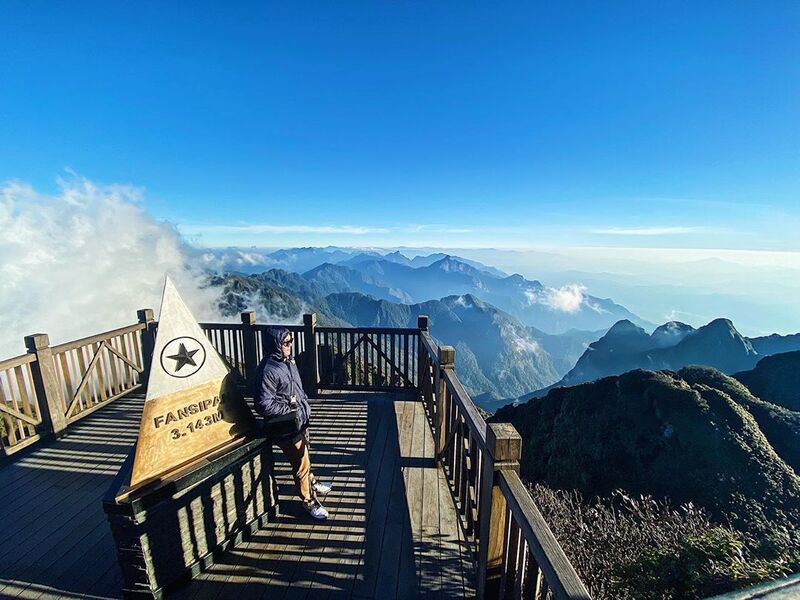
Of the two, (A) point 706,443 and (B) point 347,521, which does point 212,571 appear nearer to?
(B) point 347,521

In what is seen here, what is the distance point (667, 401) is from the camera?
2780 centimetres

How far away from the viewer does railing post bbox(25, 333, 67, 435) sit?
5176mm

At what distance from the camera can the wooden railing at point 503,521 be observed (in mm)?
1588

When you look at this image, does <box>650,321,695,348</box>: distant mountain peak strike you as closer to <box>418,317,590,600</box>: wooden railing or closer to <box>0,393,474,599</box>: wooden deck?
<box>0,393,474,599</box>: wooden deck

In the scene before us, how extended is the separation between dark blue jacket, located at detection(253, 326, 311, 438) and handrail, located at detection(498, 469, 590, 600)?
6.66 feet

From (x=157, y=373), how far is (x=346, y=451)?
2668 mm

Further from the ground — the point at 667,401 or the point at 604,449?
the point at 667,401

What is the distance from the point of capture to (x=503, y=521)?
231cm

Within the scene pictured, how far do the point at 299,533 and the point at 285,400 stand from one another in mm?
1247

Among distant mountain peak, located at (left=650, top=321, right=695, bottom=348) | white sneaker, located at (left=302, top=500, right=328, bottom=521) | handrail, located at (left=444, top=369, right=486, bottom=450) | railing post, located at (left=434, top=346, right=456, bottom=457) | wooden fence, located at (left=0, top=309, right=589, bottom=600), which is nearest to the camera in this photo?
wooden fence, located at (left=0, top=309, right=589, bottom=600)

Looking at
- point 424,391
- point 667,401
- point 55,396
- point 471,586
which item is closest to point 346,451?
point 424,391

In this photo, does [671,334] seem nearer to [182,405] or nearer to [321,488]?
[321,488]

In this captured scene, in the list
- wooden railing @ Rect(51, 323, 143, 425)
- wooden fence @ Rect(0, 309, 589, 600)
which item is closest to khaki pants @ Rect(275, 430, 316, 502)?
wooden fence @ Rect(0, 309, 589, 600)

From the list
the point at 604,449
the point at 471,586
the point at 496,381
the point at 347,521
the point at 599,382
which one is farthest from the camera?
the point at 496,381
